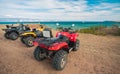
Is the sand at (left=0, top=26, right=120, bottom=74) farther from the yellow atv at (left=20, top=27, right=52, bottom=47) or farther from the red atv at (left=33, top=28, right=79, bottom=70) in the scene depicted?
the yellow atv at (left=20, top=27, right=52, bottom=47)

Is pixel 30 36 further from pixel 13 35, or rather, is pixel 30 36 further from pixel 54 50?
pixel 54 50

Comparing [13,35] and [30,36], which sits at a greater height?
[30,36]

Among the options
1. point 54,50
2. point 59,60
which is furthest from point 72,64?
point 54,50

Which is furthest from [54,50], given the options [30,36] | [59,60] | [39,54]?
[30,36]

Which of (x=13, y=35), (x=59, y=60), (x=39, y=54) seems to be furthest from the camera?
(x=13, y=35)

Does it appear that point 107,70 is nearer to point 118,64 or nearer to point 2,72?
point 118,64

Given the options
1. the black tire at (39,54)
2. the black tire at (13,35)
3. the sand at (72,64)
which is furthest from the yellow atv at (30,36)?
the black tire at (39,54)

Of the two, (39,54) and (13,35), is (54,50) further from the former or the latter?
(13,35)

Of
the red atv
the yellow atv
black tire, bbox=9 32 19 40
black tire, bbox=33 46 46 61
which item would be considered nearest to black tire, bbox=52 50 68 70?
the red atv

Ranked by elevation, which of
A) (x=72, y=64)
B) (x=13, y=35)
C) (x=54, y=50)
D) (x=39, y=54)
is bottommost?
(x=72, y=64)

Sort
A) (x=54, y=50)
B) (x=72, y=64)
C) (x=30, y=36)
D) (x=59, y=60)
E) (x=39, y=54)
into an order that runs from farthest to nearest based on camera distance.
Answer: (x=30, y=36) → (x=39, y=54) → (x=72, y=64) → (x=54, y=50) → (x=59, y=60)

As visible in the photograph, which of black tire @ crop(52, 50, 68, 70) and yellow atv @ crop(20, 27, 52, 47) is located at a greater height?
yellow atv @ crop(20, 27, 52, 47)

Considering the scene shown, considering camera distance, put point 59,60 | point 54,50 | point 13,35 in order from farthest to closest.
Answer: point 13,35
point 54,50
point 59,60

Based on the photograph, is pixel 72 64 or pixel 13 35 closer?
pixel 72 64
